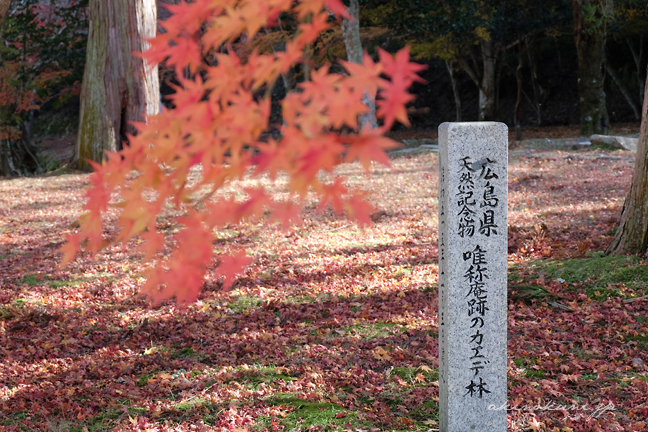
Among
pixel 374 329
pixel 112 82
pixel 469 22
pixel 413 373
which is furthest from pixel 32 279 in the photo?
pixel 469 22

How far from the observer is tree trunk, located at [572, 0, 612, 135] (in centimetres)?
1683

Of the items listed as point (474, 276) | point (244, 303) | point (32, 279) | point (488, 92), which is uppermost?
point (488, 92)

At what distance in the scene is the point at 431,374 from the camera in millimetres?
4289

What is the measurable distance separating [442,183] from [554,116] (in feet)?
95.9

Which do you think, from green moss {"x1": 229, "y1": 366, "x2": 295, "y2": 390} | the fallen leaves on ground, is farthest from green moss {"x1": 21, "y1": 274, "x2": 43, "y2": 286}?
green moss {"x1": 229, "y1": 366, "x2": 295, "y2": 390}

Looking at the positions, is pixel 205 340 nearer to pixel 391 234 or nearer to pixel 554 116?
pixel 391 234

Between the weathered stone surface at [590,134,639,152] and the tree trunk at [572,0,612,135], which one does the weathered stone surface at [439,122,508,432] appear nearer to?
the weathered stone surface at [590,134,639,152]

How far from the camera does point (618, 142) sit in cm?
1535

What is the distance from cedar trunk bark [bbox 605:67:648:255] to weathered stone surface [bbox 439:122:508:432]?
9.15 feet

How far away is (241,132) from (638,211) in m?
5.13

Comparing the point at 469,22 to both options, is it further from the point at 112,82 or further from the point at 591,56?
the point at 112,82

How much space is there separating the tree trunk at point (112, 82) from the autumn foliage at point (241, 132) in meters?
11.8

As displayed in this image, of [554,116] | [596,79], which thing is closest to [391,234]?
[596,79]

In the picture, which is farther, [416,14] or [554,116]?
[554,116]
